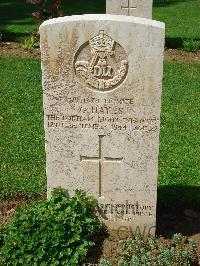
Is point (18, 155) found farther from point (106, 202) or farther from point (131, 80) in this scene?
point (131, 80)

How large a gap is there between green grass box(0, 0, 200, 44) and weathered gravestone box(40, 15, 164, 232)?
30.1 feet

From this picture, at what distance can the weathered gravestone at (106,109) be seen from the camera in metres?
4.13

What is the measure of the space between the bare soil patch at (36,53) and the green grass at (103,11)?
2.93 feet

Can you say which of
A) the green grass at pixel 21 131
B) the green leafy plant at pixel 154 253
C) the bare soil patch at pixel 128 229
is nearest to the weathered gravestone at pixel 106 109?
the bare soil patch at pixel 128 229

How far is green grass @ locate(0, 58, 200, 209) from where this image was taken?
6.00m

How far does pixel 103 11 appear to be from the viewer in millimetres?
18672

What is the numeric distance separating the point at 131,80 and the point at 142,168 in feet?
2.67

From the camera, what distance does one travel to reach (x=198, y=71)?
10945 mm

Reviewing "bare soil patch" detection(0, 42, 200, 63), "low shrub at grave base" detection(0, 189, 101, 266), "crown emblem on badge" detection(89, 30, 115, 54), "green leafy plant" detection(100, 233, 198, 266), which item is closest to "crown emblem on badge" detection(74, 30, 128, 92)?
"crown emblem on badge" detection(89, 30, 115, 54)

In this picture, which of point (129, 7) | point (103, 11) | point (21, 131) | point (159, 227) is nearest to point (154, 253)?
point (159, 227)

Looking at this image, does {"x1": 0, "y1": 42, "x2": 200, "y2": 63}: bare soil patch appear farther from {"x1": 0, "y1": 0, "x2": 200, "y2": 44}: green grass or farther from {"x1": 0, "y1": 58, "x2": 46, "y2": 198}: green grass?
{"x1": 0, "y1": 58, "x2": 46, "y2": 198}: green grass

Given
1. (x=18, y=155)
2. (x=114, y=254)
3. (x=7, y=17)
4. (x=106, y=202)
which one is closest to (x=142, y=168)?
(x=106, y=202)

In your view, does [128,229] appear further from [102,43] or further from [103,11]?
[103,11]

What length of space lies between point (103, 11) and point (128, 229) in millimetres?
14839
